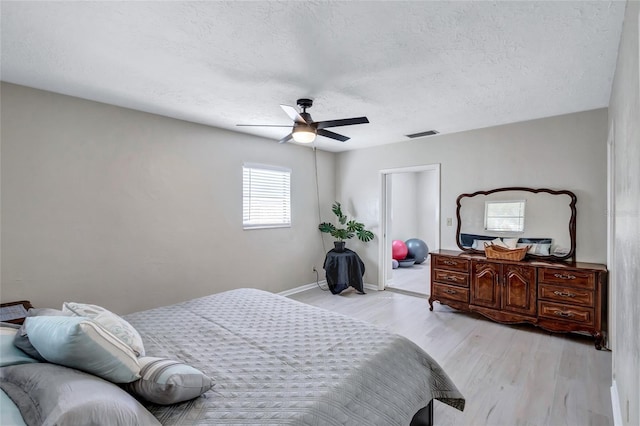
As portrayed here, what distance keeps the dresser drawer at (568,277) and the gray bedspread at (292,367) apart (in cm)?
219

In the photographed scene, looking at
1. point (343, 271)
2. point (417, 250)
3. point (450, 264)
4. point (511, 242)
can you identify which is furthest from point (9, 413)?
point (417, 250)

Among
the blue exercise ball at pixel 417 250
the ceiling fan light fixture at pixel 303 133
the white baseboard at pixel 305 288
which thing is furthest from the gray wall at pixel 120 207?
the blue exercise ball at pixel 417 250

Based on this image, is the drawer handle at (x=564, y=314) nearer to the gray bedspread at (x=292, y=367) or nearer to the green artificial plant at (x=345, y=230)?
the gray bedspread at (x=292, y=367)

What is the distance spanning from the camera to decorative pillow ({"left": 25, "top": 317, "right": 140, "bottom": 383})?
116cm

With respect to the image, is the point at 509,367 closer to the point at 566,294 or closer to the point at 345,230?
the point at 566,294

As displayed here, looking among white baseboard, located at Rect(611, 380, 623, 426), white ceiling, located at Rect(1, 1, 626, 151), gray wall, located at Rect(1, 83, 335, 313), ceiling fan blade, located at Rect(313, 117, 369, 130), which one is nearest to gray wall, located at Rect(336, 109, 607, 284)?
white ceiling, located at Rect(1, 1, 626, 151)

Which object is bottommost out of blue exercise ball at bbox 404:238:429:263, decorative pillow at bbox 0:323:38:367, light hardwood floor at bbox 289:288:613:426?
light hardwood floor at bbox 289:288:613:426

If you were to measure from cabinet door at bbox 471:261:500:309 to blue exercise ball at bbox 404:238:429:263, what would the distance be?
3324 millimetres

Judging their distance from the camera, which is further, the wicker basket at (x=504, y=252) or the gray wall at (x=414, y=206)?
the gray wall at (x=414, y=206)

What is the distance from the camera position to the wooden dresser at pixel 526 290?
3057 millimetres

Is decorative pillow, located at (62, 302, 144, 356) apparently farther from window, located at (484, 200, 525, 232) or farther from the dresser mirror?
window, located at (484, 200, 525, 232)

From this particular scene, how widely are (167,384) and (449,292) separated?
3623 millimetres

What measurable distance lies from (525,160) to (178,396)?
4.32 meters

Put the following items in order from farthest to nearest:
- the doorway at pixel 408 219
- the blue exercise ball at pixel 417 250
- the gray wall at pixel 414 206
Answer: the gray wall at pixel 414 206 → the blue exercise ball at pixel 417 250 → the doorway at pixel 408 219
